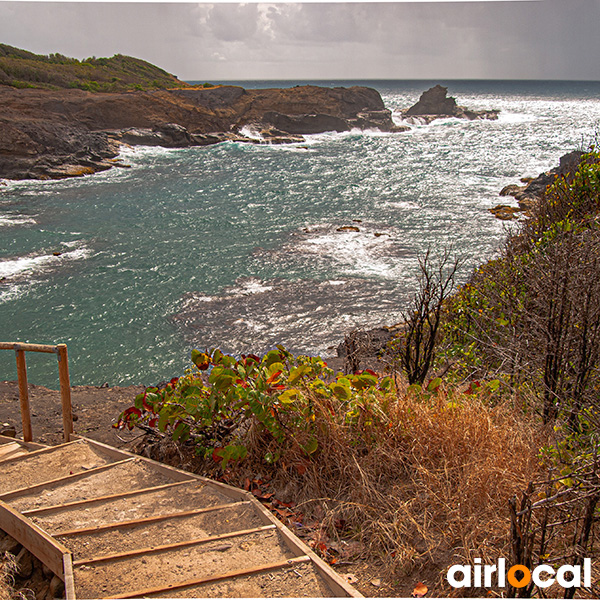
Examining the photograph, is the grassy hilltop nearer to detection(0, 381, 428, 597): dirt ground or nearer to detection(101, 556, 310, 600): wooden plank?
detection(0, 381, 428, 597): dirt ground

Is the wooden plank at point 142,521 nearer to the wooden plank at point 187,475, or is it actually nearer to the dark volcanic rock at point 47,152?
the wooden plank at point 187,475

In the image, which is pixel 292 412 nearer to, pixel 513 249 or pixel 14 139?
pixel 513 249

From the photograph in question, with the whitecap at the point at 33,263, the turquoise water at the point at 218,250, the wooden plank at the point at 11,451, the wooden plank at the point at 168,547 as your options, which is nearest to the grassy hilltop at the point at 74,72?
the turquoise water at the point at 218,250

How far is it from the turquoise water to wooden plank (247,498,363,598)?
964 cm

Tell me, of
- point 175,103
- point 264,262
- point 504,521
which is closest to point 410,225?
point 264,262

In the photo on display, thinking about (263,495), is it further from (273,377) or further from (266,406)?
(273,377)

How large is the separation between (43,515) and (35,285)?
51.2 ft

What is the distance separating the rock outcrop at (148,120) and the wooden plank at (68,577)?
36.0 m

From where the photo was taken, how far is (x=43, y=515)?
4102mm

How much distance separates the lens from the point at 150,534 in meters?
3.85

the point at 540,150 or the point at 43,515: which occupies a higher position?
the point at 540,150

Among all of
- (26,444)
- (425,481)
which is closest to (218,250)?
(26,444)

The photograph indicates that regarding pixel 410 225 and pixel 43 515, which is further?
pixel 410 225

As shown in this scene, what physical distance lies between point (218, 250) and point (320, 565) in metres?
19.6
